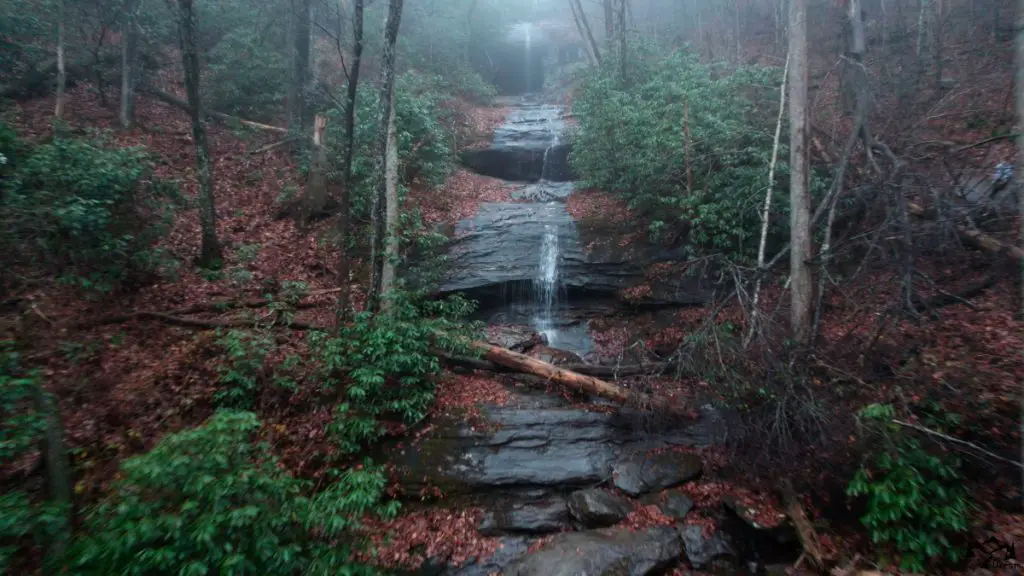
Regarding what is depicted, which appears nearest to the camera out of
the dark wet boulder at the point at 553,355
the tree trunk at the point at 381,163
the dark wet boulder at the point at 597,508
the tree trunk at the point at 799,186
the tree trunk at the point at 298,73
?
the dark wet boulder at the point at 597,508

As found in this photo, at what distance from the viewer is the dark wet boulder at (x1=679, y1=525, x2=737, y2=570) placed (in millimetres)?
6387

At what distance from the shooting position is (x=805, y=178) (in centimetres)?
861

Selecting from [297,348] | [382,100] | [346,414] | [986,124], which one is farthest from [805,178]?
[297,348]

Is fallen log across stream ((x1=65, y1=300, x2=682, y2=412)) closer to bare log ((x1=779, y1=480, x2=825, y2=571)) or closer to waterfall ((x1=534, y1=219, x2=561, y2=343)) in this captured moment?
bare log ((x1=779, y1=480, x2=825, y2=571))

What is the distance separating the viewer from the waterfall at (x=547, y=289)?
1300cm

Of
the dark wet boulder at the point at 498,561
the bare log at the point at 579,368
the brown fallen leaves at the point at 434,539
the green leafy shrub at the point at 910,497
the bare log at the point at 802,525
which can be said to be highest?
the bare log at the point at 579,368

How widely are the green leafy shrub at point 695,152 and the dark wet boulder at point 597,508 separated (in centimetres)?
689

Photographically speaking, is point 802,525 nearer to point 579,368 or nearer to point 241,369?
point 579,368

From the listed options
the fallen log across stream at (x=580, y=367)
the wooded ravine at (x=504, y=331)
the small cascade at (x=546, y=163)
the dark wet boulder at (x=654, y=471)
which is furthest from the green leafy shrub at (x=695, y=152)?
the dark wet boulder at (x=654, y=471)

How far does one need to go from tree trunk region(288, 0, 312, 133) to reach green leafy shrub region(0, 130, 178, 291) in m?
7.06

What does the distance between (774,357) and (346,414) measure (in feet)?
21.7

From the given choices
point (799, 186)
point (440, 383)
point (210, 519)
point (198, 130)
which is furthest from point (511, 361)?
point (198, 130)

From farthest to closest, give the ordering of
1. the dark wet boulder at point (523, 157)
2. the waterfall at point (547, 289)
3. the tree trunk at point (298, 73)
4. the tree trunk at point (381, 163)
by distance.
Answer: the dark wet boulder at point (523, 157), the tree trunk at point (298, 73), the waterfall at point (547, 289), the tree trunk at point (381, 163)

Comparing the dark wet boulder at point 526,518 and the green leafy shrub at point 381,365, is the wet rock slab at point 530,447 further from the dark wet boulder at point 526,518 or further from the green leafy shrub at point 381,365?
the green leafy shrub at point 381,365
